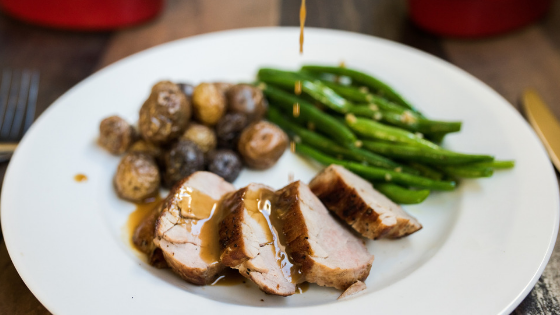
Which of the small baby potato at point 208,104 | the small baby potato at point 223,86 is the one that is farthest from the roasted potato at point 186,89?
the small baby potato at point 223,86

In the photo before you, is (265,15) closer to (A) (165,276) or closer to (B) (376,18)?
(B) (376,18)

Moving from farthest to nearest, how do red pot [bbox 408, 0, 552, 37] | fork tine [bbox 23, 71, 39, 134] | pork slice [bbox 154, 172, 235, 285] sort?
red pot [bbox 408, 0, 552, 37], fork tine [bbox 23, 71, 39, 134], pork slice [bbox 154, 172, 235, 285]

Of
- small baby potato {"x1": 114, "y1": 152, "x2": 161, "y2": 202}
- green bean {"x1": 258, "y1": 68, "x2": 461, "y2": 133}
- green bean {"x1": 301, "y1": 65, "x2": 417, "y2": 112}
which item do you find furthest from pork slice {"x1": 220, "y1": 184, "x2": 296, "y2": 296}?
green bean {"x1": 301, "y1": 65, "x2": 417, "y2": 112}

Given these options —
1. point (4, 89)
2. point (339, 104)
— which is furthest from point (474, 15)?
point (4, 89)

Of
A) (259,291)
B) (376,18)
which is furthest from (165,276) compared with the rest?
(376,18)

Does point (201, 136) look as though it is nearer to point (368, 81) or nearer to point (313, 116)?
point (313, 116)

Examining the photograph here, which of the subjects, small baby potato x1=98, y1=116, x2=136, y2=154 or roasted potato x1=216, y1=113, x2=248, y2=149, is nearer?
small baby potato x1=98, y1=116, x2=136, y2=154

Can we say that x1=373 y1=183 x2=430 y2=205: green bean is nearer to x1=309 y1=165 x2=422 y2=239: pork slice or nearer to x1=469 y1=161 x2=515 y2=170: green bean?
x1=309 y1=165 x2=422 y2=239: pork slice
